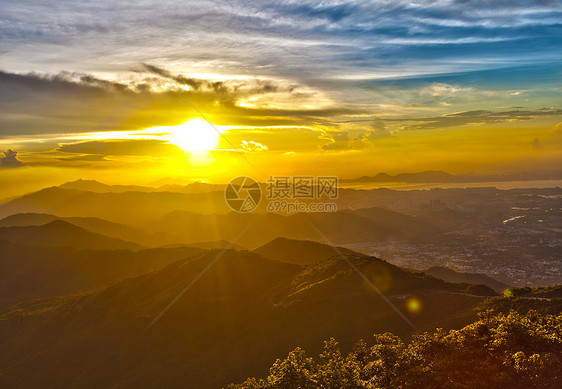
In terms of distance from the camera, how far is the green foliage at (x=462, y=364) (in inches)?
1220

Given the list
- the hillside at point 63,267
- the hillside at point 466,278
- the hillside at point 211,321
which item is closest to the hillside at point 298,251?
the hillside at point 63,267

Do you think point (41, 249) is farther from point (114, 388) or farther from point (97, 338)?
point (114, 388)

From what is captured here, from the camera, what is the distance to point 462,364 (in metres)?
34.9

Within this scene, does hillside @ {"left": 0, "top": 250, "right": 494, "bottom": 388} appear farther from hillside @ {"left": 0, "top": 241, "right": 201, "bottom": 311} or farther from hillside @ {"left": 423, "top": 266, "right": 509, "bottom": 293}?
hillside @ {"left": 423, "top": 266, "right": 509, "bottom": 293}

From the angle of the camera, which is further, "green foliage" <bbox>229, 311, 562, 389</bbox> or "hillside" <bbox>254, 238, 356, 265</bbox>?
"hillside" <bbox>254, 238, 356, 265</bbox>

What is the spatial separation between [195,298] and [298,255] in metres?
77.2

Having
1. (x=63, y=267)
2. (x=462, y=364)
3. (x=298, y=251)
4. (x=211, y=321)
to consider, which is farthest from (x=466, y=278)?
(x=63, y=267)

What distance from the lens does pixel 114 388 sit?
2896 inches

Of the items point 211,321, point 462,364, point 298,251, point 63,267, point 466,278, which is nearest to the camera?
point 462,364

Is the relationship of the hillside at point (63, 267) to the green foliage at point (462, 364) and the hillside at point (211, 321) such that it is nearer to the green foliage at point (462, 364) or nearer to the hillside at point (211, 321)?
the hillside at point (211, 321)

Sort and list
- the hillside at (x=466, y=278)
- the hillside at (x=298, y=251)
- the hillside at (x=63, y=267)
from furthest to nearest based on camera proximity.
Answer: the hillside at (x=298, y=251), the hillside at (x=63, y=267), the hillside at (x=466, y=278)

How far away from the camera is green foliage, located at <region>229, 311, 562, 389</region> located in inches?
1220

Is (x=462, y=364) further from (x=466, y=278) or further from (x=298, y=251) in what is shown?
(x=466, y=278)

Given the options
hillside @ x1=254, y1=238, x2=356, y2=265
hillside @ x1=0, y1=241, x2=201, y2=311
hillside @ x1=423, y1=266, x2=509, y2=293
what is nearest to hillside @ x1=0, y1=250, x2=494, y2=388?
hillside @ x1=0, y1=241, x2=201, y2=311
